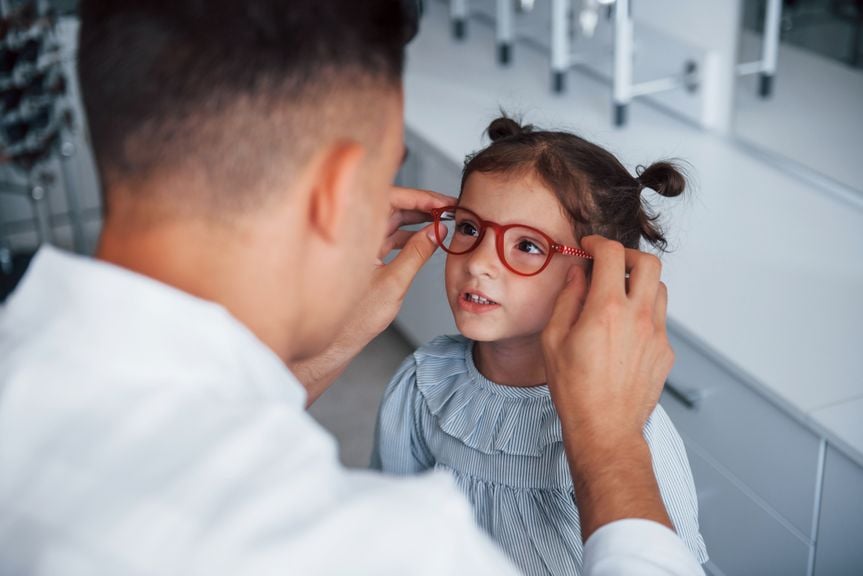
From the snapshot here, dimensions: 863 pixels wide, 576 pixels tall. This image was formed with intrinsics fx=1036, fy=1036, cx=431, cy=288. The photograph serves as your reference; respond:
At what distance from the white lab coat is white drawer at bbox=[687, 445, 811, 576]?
3.73ft

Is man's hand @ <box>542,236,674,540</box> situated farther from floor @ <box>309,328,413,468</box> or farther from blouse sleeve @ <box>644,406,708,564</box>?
floor @ <box>309,328,413,468</box>

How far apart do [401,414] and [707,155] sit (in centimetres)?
124

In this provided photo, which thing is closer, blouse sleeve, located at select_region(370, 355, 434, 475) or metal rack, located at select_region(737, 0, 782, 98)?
blouse sleeve, located at select_region(370, 355, 434, 475)

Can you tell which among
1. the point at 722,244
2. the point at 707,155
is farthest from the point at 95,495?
the point at 707,155

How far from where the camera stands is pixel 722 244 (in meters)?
1.99

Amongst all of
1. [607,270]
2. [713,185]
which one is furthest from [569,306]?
[713,185]

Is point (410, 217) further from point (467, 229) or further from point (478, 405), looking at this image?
point (478, 405)

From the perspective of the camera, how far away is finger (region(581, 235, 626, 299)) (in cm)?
106

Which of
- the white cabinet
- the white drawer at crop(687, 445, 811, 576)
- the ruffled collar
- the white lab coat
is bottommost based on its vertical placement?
the white drawer at crop(687, 445, 811, 576)

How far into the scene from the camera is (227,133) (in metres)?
0.76

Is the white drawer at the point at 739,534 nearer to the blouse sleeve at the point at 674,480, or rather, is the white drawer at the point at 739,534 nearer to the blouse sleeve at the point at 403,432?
the blouse sleeve at the point at 674,480

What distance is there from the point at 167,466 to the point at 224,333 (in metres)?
0.11

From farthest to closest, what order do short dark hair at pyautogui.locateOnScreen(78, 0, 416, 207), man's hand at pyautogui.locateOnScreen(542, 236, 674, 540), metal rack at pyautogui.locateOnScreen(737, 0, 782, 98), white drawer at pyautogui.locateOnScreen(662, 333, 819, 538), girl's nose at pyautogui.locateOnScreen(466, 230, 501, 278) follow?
metal rack at pyautogui.locateOnScreen(737, 0, 782, 98), white drawer at pyautogui.locateOnScreen(662, 333, 819, 538), girl's nose at pyautogui.locateOnScreen(466, 230, 501, 278), man's hand at pyautogui.locateOnScreen(542, 236, 674, 540), short dark hair at pyautogui.locateOnScreen(78, 0, 416, 207)

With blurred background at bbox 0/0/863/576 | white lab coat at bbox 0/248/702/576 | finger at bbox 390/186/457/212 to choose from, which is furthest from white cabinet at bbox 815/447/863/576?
white lab coat at bbox 0/248/702/576
